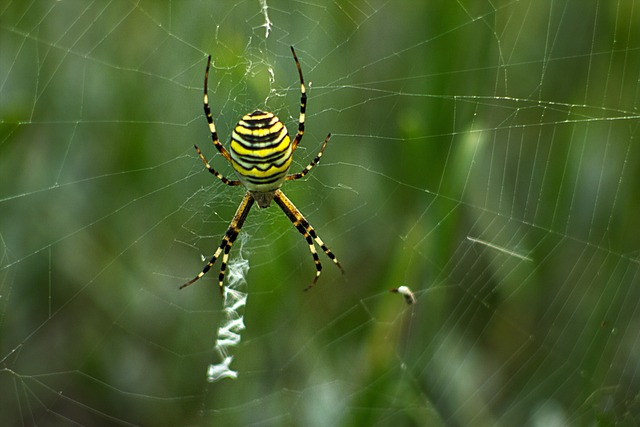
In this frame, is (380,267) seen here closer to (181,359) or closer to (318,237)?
(318,237)

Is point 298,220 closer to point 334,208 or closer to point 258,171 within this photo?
point 334,208

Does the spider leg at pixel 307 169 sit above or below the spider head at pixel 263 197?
above

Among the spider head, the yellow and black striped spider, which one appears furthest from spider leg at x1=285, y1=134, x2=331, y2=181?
the spider head

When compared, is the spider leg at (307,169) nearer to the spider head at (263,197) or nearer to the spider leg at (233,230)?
the spider head at (263,197)

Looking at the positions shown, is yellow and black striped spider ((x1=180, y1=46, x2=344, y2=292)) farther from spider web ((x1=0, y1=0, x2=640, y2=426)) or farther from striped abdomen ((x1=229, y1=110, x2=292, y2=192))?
spider web ((x1=0, y1=0, x2=640, y2=426))

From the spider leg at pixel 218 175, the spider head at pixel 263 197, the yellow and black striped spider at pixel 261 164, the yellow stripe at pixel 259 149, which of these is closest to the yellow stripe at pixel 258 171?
the yellow and black striped spider at pixel 261 164

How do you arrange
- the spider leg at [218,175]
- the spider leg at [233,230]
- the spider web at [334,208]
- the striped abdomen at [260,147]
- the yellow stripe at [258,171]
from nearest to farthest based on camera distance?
the striped abdomen at [260,147] < the yellow stripe at [258,171] < the spider web at [334,208] < the spider leg at [218,175] < the spider leg at [233,230]

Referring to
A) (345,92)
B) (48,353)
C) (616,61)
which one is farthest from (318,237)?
(616,61)
